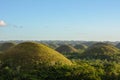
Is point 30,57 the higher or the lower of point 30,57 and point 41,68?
the higher

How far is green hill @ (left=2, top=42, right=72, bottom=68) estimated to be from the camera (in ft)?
135

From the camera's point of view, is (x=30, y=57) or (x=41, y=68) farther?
(x=30, y=57)

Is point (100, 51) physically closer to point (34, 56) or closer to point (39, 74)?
point (34, 56)

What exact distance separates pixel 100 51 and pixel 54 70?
51.1 meters

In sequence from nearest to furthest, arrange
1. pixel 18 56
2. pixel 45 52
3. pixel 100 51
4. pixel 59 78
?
pixel 59 78, pixel 18 56, pixel 45 52, pixel 100 51

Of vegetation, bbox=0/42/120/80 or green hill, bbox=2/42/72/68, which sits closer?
vegetation, bbox=0/42/120/80

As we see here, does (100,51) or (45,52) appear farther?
(100,51)

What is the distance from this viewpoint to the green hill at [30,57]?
41.2m

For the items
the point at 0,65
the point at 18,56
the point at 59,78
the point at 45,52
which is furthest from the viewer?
the point at 45,52

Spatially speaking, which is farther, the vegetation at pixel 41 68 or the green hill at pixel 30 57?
the green hill at pixel 30 57

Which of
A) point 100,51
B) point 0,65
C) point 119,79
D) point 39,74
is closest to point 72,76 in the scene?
point 39,74

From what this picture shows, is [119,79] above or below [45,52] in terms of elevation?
below

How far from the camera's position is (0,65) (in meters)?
40.0

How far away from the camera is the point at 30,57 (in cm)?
4328
